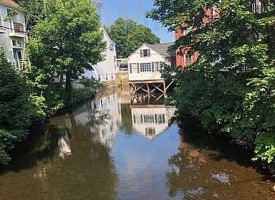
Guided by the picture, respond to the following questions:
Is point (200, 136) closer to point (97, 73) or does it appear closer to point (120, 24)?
point (97, 73)

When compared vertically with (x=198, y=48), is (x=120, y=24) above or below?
above

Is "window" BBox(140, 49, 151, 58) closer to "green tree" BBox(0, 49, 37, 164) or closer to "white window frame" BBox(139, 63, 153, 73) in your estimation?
"white window frame" BBox(139, 63, 153, 73)

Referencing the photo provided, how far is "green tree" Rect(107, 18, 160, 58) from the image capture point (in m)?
77.8

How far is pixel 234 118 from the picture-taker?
12.2 meters

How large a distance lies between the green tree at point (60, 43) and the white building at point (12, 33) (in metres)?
1.85

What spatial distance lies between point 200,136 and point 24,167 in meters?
10.0

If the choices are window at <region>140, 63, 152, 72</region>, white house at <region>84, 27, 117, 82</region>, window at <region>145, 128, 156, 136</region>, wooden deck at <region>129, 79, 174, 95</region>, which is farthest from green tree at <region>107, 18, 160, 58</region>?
window at <region>145, 128, 156, 136</region>

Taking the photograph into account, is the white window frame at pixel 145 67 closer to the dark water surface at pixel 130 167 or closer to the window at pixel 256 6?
the dark water surface at pixel 130 167

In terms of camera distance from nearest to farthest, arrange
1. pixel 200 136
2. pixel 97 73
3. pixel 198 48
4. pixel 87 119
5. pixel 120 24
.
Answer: pixel 198 48, pixel 200 136, pixel 87 119, pixel 97 73, pixel 120 24

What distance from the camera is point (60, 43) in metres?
28.7

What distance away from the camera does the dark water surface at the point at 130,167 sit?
38.5ft

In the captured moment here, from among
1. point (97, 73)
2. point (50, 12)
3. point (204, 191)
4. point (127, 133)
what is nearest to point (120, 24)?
point (97, 73)

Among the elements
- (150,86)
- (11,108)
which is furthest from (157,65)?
(11,108)

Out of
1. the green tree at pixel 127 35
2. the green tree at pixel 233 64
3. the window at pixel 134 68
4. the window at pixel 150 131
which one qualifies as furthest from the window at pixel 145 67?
the green tree at pixel 127 35
